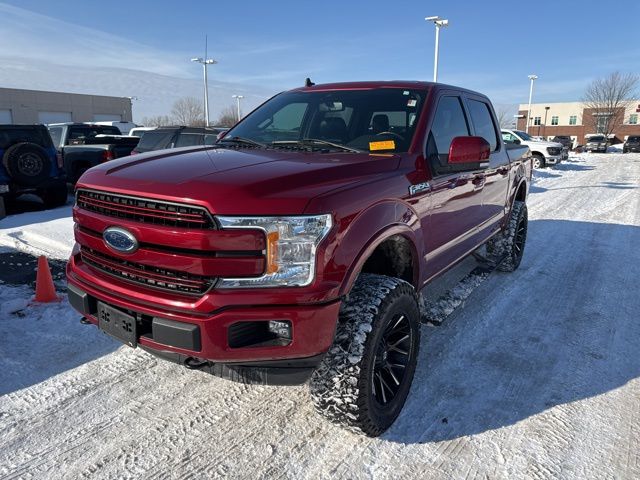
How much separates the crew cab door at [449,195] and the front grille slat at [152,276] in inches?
62.3

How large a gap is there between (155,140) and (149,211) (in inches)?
350

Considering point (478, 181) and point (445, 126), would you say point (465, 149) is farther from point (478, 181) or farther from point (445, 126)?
point (478, 181)

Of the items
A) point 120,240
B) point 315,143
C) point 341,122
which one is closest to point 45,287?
point 120,240

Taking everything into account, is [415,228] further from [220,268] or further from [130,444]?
[130,444]

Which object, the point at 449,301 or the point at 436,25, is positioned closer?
the point at 449,301

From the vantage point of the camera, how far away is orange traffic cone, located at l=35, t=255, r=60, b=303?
4156mm

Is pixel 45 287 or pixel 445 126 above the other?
pixel 445 126

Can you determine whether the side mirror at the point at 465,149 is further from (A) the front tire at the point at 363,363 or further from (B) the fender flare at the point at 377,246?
(A) the front tire at the point at 363,363

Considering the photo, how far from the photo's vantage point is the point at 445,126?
11.7ft

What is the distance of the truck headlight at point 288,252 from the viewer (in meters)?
2.10

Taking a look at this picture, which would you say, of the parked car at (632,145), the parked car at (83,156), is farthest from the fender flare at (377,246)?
the parked car at (632,145)

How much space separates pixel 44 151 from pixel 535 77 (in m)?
56.8

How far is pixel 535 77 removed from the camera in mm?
54094

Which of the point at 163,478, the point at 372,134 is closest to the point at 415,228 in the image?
the point at 372,134
